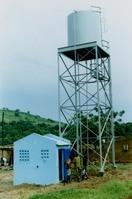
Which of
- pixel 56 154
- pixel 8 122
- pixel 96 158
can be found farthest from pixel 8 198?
pixel 8 122

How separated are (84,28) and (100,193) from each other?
10495 millimetres

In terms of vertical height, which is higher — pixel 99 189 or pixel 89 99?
pixel 89 99

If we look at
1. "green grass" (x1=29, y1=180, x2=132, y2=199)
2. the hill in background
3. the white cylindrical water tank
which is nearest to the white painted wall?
"green grass" (x1=29, y1=180, x2=132, y2=199)

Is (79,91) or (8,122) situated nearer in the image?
(79,91)

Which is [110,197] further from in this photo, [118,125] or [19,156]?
[118,125]

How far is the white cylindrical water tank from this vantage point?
22.4 meters

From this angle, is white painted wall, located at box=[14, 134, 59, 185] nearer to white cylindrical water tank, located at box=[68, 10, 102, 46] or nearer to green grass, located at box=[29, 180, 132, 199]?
green grass, located at box=[29, 180, 132, 199]

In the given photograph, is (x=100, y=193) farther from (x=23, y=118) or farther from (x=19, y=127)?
(x=23, y=118)

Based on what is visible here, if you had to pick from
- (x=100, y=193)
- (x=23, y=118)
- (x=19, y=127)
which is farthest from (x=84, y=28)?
(x=23, y=118)

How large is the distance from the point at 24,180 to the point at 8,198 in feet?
15.5

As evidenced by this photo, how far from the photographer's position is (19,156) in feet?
66.3

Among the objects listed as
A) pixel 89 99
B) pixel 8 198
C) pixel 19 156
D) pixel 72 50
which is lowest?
pixel 8 198

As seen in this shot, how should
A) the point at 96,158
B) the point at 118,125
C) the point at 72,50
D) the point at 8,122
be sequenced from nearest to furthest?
1. the point at 72,50
2. the point at 96,158
3. the point at 118,125
4. the point at 8,122

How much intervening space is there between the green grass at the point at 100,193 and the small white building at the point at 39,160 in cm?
413
